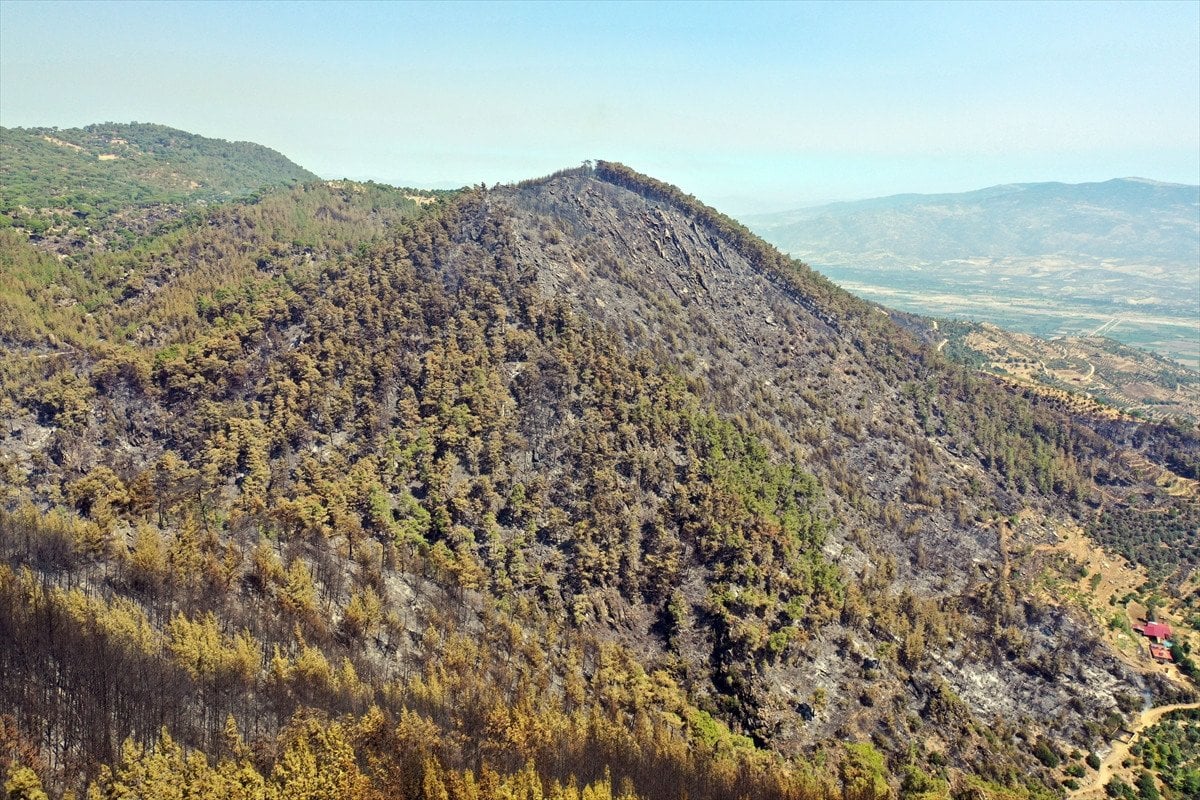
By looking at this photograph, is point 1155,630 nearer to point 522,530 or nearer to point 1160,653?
point 1160,653

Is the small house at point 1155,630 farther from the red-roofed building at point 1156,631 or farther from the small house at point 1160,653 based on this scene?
the small house at point 1160,653

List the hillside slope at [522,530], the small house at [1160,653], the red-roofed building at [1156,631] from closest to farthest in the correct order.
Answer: the hillside slope at [522,530] → the small house at [1160,653] → the red-roofed building at [1156,631]

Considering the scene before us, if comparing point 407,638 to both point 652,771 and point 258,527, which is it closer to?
point 258,527

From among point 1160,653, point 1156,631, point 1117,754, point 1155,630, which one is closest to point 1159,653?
point 1160,653

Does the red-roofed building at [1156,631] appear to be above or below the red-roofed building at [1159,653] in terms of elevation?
above

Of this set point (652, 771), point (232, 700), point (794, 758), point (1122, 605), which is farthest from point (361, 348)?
point (1122, 605)

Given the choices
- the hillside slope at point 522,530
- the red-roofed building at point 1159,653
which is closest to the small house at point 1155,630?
the red-roofed building at point 1159,653
